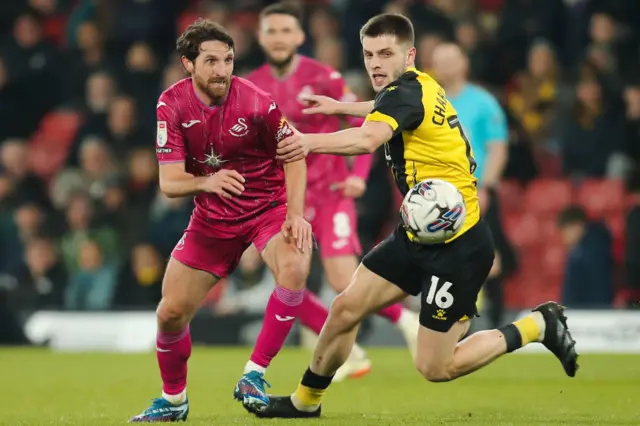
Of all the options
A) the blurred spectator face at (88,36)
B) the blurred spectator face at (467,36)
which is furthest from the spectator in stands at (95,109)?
the blurred spectator face at (467,36)

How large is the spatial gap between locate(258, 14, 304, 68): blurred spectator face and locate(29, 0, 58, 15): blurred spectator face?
8.22 meters

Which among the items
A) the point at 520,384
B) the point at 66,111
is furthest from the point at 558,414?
the point at 66,111

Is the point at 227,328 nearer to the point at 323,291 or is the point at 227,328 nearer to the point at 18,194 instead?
the point at 323,291

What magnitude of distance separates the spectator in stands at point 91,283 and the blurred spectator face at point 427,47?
163 inches

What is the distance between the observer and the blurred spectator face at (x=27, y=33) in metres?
15.6

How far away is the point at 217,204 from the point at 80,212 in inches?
278

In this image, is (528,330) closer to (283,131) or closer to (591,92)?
(283,131)

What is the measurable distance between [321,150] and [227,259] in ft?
3.97

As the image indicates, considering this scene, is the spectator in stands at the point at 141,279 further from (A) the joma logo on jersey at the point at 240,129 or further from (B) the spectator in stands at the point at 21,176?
(A) the joma logo on jersey at the point at 240,129

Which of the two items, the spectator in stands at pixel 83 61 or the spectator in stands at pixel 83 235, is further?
the spectator in stands at pixel 83 61

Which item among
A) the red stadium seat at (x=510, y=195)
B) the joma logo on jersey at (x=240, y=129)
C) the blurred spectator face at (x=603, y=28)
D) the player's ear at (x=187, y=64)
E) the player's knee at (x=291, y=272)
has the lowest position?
the red stadium seat at (x=510, y=195)

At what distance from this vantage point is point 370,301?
6465mm

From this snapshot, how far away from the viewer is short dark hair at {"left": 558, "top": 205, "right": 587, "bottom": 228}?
1197 cm

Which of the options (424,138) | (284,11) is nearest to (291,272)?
(424,138)
